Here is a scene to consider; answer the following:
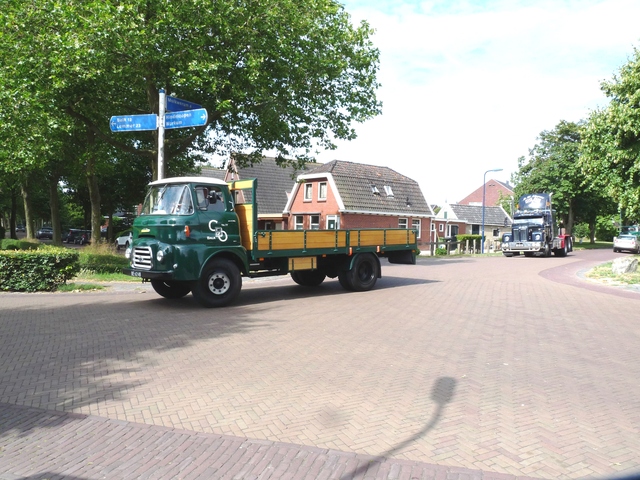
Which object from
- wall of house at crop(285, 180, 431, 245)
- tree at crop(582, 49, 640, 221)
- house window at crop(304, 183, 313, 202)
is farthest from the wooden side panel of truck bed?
house window at crop(304, 183, 313, 202)

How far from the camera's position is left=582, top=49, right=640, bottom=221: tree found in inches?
688

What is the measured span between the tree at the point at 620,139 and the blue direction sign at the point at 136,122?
14674 millimetres

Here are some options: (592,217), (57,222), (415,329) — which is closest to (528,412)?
(415,329)

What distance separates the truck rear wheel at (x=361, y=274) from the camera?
13708 mm

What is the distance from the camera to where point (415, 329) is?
28.6 feet

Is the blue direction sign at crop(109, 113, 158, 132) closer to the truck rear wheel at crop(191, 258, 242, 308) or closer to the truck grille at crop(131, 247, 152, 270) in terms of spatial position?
the truck grille at crop(131, 247, 152, 270)

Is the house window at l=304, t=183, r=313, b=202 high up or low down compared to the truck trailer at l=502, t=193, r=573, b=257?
up

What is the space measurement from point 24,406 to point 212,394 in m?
1.72

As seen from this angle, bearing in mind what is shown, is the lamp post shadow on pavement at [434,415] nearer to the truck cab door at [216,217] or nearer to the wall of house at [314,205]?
the truck cab door at [216,217]

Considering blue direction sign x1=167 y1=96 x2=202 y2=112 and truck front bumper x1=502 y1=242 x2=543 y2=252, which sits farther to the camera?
truck front bumper x1=502 y1=242 x2=543 y2=252

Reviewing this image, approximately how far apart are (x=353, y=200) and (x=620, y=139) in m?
19.9

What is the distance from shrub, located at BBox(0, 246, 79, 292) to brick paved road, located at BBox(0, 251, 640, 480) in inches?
115

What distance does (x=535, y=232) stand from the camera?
31.5 m

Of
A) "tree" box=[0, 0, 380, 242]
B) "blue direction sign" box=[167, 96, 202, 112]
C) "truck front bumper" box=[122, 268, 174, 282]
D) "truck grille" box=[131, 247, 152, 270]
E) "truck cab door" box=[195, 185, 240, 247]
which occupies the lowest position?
"truck front bumper" box=[122, 268, 174, 282]
